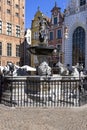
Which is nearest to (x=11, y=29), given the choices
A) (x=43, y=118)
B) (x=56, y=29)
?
(x=56, y=29)

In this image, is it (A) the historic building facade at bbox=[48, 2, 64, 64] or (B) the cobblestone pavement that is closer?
(B) the cobblestone pavement

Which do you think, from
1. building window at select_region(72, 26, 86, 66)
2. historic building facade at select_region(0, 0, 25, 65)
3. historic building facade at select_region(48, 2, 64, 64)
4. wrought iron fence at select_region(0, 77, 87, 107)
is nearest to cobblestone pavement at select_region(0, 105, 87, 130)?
wrought iron fence at select_region(0, 77, 87, 107)

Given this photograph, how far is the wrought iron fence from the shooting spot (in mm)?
11547

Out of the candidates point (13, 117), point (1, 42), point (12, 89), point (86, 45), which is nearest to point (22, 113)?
point (13, 117)

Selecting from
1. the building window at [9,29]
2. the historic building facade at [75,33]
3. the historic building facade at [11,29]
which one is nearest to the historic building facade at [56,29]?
the historic building facade at [75,33]

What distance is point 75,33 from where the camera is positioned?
142 feet

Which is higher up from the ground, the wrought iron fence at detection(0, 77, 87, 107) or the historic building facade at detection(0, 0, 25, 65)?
the historic building facade at detection(0, 0, 25, 65)

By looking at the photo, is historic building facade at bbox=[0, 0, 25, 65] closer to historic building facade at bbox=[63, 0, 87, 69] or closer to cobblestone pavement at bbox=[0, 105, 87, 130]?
historic building facade at bbox=[63, 0, 87, 69]

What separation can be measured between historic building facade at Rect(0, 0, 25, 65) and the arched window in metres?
10.3

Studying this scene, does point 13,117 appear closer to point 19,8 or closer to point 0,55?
point 0,55

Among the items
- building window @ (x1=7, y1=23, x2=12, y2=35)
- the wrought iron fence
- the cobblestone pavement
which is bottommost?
the cobblestone pavement

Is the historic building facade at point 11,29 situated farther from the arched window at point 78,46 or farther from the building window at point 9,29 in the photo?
the arched window at point 78,46

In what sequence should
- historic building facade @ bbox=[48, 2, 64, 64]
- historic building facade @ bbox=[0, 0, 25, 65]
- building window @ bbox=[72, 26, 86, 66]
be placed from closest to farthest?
building window @ bbox=[72, 26, 86, 66] < historic building facade @ bbox=[0, 0, 25, 65] < historic building facade @ bbox=[48, 2, 64, 64]

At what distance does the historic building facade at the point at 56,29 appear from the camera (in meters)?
46.0
